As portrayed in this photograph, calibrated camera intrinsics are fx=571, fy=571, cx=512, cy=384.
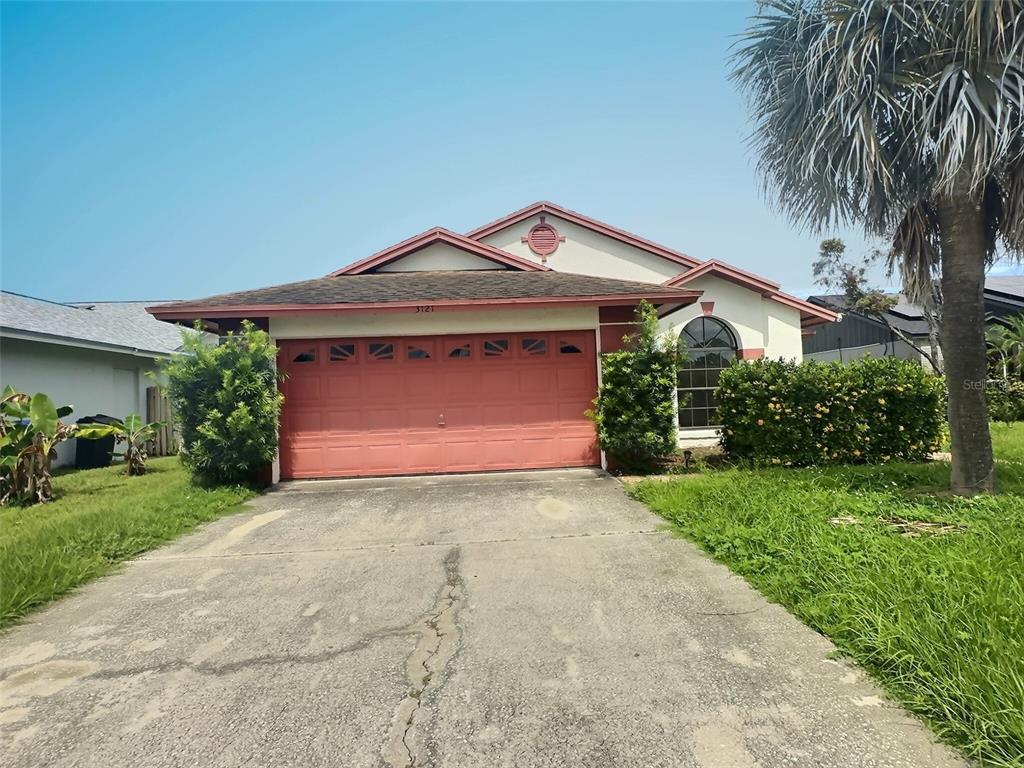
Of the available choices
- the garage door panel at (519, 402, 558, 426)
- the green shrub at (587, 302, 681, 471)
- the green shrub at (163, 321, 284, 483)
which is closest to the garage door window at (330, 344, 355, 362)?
the green shrub at (163, 321, 284, 483)

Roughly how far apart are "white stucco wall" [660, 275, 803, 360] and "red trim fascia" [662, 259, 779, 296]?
180 mm

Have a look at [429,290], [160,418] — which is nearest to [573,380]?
[429,290]

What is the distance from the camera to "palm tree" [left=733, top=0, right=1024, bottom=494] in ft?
18.5

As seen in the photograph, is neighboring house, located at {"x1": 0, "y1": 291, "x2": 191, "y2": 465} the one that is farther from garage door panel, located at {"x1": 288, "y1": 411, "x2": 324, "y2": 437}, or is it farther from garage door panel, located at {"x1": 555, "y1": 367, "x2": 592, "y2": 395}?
garage door panel, located at {"x1": 555, "y1": 367, "x2": 592, "y2": 395}

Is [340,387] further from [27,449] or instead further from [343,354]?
[27,449]

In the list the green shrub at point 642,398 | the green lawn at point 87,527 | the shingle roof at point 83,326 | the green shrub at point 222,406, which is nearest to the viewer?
the green lawn at point 87,527

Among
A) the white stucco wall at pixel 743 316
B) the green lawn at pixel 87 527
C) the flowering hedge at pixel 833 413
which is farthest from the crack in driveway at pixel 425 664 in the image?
the white stucco wall at pixel 743 316

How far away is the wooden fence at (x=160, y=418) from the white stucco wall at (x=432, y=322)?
7.94 m

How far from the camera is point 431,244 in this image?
508 inches

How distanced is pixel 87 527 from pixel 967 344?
9921 millimetres

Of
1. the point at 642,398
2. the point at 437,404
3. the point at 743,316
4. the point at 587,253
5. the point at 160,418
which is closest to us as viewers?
the point at 642,398

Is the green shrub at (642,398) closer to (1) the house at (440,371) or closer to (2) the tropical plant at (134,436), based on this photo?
(1) the house at (440,371)

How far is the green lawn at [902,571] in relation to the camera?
2.60m

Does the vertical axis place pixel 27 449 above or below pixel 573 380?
below
